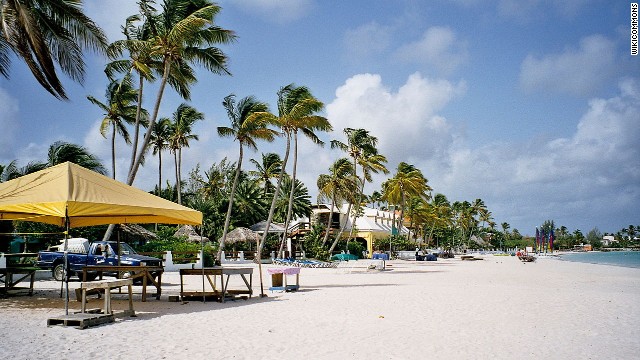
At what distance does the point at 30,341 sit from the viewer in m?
6.88

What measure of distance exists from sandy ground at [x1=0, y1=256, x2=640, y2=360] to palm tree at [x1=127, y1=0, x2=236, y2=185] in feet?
41.8

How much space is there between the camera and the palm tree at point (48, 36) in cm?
1113

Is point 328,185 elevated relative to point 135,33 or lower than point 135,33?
lower

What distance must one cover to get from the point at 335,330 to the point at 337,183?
110 feet

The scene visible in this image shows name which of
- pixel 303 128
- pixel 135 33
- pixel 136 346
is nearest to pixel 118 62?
pixel 135 33

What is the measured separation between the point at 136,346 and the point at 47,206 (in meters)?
3.76

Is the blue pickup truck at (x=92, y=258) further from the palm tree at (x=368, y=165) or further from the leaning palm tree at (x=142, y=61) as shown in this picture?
the palm tree at (x=368, y=165)

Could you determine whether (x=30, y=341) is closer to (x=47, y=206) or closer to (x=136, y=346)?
(x=136, y=346)

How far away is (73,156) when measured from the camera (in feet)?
98.9

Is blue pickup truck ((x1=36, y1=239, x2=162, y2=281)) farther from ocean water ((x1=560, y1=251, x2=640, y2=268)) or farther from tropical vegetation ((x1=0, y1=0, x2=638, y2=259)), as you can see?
ocean water ((x1=560, y1=251, x2=640, y2=268))

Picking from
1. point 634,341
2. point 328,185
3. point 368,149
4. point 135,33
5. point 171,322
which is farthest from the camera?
point 368,149

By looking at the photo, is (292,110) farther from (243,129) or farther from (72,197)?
(72,197)

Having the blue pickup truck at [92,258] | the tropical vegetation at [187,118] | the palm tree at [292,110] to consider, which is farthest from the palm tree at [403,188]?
the blue pickup truck at [92,258]

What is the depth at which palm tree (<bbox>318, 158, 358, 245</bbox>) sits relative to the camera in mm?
41906
